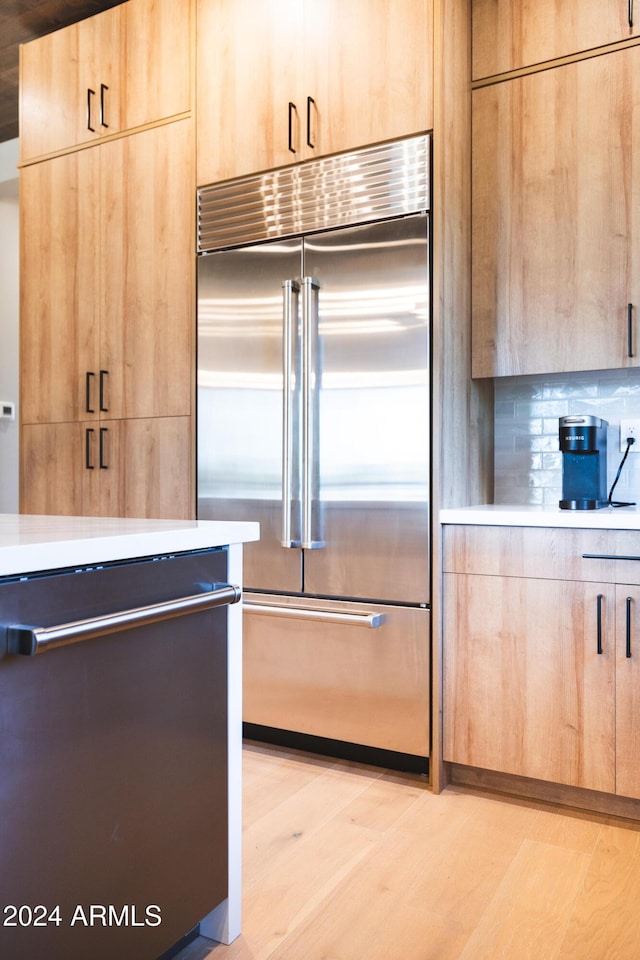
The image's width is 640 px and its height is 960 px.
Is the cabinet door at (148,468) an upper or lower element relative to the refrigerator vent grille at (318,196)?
lower

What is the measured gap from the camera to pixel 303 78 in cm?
256

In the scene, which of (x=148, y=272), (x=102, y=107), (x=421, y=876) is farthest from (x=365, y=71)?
(x=421, y=876)

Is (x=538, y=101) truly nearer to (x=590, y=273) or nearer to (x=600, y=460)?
(x=590, y=273)

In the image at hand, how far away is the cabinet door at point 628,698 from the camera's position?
80.6 inches

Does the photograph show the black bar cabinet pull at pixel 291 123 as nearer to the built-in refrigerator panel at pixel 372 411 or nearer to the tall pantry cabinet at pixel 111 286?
the built-in refrigerator panel at pixel 372 411

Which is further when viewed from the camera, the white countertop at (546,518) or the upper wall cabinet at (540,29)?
the upper wall cabinet at (540,29)

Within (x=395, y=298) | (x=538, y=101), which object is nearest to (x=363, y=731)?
(x=395, y=298)

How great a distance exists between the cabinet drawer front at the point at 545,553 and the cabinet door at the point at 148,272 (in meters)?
1.20

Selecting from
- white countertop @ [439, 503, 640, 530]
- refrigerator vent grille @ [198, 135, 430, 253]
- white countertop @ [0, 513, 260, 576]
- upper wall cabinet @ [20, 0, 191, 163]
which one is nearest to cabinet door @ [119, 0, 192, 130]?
upper wall cabinet @ [20, 0, 191, 163]

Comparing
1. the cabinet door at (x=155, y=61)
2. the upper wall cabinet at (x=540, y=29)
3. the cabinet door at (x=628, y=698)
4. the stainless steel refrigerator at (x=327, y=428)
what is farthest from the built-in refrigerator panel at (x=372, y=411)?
the cabinet door at (x=155, y=61)

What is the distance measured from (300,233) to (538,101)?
918 millimetres

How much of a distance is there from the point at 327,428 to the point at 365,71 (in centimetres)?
118

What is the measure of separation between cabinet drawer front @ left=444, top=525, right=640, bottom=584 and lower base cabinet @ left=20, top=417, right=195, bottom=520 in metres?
1.09

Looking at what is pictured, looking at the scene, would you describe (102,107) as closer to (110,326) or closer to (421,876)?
(110,326)
